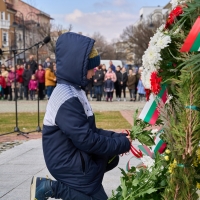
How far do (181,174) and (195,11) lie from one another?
98 centimetres

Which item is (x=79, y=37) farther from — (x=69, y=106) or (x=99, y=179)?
(x=99, y=179)

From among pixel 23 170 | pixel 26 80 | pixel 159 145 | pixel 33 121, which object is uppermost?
pixel 159 145

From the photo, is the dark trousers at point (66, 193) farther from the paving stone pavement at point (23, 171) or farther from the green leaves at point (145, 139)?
the paving stone pavement at point (23, 171)

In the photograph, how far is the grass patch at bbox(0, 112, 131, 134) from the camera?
11.0 metres

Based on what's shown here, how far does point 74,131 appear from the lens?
2770 mm

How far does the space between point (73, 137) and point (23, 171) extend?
12.3ft

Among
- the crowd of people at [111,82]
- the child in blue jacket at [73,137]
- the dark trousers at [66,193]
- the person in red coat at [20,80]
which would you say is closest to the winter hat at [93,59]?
the child in blue jacket at [73,137]

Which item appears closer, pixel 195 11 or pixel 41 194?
pixel 195 11

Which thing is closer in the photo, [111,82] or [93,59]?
[93,59]

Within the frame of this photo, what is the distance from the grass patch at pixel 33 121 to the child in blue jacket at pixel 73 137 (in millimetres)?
7628

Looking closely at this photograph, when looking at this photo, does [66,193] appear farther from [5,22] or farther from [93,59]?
[5,22]

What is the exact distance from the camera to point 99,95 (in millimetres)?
20469

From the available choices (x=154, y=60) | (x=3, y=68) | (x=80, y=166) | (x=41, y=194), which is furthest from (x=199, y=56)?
(x=3, y=68)

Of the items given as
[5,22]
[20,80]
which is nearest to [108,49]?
[5,22]
